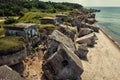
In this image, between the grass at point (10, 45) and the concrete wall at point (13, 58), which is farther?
the grass at point (10, 45)

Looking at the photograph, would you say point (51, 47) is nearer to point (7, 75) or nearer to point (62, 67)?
point (62, 67)

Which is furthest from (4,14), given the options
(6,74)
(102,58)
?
(6,74)

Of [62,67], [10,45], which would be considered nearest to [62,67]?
[62,67]

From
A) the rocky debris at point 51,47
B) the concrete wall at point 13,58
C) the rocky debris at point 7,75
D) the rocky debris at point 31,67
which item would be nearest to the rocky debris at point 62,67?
the rocky debris at point 31,67

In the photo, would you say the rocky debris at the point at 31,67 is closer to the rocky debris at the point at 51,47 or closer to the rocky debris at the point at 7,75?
the rocky debris at the point at 51,47

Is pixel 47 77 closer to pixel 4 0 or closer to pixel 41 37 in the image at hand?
pixel 41 37

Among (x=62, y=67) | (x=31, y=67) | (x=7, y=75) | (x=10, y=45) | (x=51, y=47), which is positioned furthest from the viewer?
(x=51, y=47)
